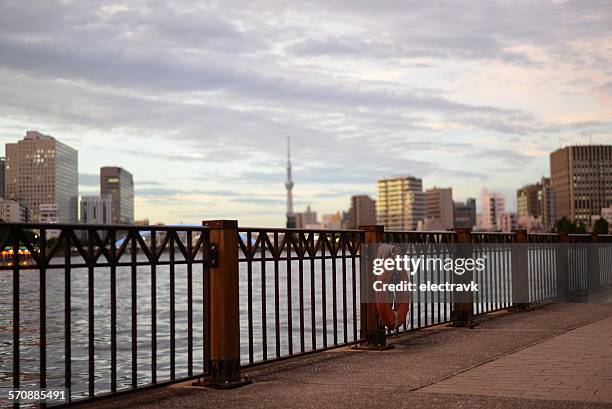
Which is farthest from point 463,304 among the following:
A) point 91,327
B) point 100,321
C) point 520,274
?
point 100,321

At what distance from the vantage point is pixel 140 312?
32031 mm

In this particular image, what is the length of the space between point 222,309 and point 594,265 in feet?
43.2

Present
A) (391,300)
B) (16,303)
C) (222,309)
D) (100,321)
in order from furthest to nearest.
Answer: (100,321) < (391,300) < (222,309) < (16,303)

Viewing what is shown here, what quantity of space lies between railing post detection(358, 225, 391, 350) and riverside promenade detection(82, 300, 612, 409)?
0.78 feet

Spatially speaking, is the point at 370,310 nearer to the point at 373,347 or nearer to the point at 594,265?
the point at 373,347

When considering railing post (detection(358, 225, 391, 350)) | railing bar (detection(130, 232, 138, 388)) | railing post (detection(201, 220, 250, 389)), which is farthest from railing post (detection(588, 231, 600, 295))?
railing bar (detection(130, 232, 138, 388))

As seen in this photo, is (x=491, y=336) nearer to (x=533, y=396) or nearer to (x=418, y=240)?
(x=418, y=240)

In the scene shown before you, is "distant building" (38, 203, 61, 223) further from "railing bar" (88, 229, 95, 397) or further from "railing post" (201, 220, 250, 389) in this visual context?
"railing bar" (88, 229, 95, 397)

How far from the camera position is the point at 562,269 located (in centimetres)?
1535

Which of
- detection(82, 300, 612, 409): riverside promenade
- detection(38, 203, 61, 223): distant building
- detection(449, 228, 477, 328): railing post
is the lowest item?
detection(82, 300, 612, 409): riverside promenade

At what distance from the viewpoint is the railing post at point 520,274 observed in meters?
13.2

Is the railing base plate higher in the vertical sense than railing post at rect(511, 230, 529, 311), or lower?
lower

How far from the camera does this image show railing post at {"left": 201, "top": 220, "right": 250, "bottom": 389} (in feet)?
21.2

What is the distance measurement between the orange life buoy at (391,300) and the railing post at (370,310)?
80mm
